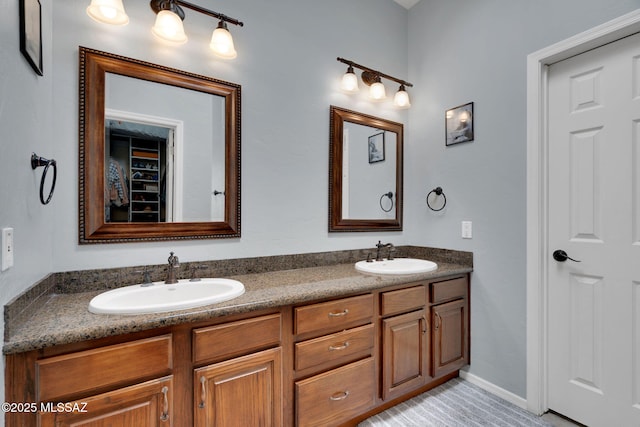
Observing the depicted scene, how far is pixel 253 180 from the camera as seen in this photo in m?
1.83

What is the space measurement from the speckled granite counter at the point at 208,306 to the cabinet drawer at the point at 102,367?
69 millimetres

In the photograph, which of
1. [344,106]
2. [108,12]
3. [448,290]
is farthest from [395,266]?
[108,12]

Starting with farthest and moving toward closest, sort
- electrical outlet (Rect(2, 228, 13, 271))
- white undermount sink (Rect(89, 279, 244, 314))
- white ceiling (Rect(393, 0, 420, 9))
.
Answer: white ceiling (Rect(393, 0, 420, 9)) < white undermount sink (Rect(89, 279, 244, 314)) < electrical outlet (Rect(2, 228, 13, 271))

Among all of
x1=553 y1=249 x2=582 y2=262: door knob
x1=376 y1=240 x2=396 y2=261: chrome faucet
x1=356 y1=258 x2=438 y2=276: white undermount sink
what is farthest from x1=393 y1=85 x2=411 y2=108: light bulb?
x1=553 y1=249 x2=582 y2=262: door knob

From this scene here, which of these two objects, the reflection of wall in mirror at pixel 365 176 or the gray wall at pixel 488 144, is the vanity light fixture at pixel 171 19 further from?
the gray wall at pixel 488 144

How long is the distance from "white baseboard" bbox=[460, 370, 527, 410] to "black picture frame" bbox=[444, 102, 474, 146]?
1648 millimetres

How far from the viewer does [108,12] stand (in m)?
1.36

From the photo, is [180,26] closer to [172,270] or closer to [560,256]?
[172,270]

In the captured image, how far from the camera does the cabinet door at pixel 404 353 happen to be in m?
1.72

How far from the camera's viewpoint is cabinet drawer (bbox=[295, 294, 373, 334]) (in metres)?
1.42

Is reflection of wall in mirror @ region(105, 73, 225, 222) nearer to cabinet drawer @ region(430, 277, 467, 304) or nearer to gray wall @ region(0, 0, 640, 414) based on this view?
gray wall @ region(0, 0, 640, 414)

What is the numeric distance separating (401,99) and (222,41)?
1.39 metres

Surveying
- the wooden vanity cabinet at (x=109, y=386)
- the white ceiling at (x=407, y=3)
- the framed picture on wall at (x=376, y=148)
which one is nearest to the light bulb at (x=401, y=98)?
the framed picture on wall at (x=376, y=148)

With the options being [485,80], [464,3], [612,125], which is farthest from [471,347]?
[464,3]
